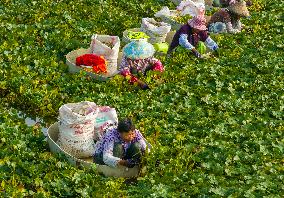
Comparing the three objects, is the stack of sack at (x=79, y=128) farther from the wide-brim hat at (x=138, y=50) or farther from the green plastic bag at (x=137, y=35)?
the green plastic bag at (x=137, y=35)

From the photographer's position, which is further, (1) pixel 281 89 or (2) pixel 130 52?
(1) pixel 281 89

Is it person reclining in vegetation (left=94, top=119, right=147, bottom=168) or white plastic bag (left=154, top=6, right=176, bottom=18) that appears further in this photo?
white plastic bag (left=154, top=6, right=176, bottom=18)

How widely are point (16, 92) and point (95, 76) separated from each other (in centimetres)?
168

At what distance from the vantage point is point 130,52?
1070 centimetres

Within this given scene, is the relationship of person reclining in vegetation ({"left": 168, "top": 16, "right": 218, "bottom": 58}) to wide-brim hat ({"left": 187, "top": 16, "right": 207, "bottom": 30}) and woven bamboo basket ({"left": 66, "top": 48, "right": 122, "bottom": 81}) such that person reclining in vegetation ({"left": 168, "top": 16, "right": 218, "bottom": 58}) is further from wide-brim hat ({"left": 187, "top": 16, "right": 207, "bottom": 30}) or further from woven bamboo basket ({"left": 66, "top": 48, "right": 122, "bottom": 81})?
woven bamboo basket ({"left": 66, "top": 48, "right": 122, "bottom": 81})

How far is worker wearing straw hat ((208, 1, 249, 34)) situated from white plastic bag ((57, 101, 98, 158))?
651 cm

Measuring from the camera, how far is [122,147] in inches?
315

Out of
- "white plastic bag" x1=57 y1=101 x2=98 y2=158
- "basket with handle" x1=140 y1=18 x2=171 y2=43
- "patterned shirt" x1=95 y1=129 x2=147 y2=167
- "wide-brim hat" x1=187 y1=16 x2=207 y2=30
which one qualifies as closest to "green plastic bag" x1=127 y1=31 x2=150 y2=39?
"basket with handle" x1=140 y1=18 x2=171 y2=43

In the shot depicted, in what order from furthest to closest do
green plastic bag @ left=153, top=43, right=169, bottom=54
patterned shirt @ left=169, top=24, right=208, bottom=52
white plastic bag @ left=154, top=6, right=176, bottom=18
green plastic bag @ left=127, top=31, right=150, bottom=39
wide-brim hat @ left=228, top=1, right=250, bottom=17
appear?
white plastic bag @ left=154, top=6, right=176, bottom=18
wide-brim hat @ left=228, top=1, right=250, bottom=17
green plastic bag @ left=153, top=43, right=169, bottom=54
patterned shirt @ left=169, top=24, right=208, bottom=52
green plastic bag @ left=127, top=31, right=150, bottom=39

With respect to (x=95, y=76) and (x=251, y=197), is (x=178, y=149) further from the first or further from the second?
(x=95, y=76)

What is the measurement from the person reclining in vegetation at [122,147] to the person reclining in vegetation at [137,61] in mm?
2647

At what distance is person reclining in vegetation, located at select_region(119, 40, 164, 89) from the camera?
1063 cm

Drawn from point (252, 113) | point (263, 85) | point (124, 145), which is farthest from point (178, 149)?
point (263, 85)

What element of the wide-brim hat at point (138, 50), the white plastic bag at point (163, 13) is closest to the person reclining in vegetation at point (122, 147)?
the wide-brim hat at point (138, 50)
